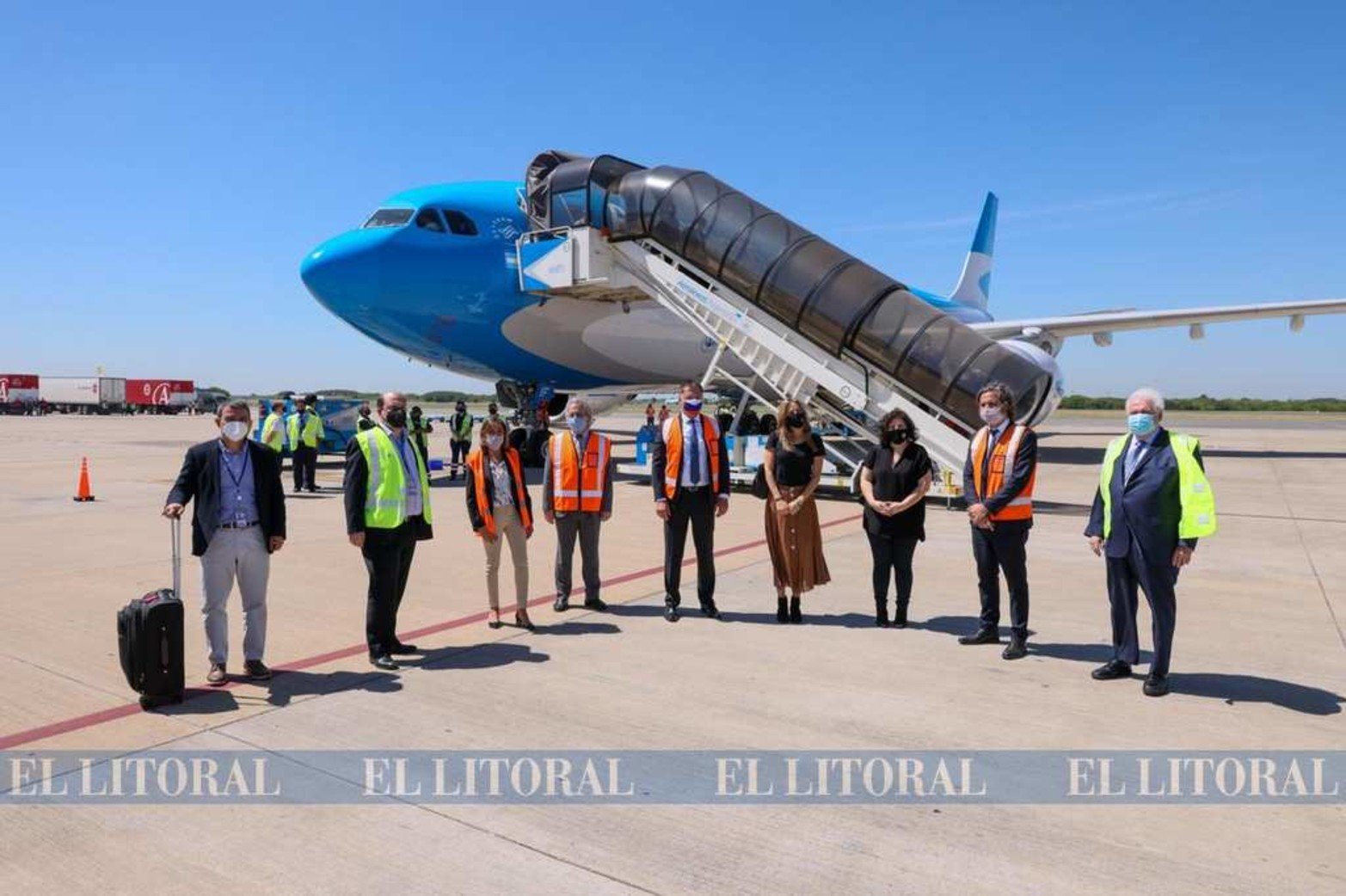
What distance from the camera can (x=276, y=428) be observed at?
16.2m

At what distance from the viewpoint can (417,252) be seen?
618 inches

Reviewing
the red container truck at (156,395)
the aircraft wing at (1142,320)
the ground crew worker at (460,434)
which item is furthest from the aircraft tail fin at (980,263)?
the red container truck at (156,395)

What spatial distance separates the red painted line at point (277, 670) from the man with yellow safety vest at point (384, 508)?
349mm

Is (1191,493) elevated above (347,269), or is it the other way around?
(347,269)

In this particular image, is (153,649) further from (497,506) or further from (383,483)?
(497,506)

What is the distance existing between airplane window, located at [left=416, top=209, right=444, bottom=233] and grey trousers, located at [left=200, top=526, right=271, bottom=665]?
1129 centimetres

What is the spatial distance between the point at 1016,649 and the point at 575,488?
328 cm

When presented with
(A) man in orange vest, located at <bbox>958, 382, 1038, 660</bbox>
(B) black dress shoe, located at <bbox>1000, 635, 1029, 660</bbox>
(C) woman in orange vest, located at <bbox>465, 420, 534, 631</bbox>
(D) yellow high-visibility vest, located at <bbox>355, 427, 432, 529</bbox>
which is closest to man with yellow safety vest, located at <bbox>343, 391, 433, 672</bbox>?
(D) yellow high-visibility vest, located at <bbox>355, 427, 432, 529</bbox>

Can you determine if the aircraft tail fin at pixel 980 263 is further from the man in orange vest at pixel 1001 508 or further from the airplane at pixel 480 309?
the man in orange vest at pixel 1001 508

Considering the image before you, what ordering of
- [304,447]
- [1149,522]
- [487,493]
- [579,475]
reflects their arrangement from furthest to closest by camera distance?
[304,447]
[579,475]
[487,493]
[1149,522]

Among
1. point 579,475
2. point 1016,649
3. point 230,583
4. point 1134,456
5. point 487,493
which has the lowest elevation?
point 1016,649

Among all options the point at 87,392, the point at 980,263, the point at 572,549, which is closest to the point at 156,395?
the point at 87,392

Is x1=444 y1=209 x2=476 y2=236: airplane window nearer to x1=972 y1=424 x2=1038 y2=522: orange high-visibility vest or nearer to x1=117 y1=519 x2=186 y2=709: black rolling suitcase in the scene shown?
x1=972 y1=424 x2=1038 y2=522: orange high-visibility vest

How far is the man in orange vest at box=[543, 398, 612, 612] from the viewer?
7.12 metres
